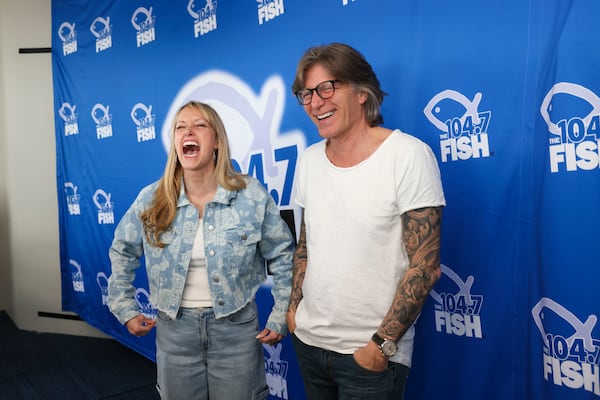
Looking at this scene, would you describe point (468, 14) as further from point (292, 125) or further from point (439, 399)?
point (439, 399)

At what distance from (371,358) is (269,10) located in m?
1.94

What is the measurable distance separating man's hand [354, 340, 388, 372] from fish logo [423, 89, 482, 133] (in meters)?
0.96

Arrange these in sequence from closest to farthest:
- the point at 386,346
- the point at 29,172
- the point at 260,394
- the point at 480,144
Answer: the point at 386,346, the point at 260,394, the point at 480,144, the point at 29,172

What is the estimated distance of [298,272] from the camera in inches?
61.4

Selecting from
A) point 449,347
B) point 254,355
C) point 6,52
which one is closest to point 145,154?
point 6,52

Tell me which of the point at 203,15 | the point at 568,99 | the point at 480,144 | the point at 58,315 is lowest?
the point at 58,315

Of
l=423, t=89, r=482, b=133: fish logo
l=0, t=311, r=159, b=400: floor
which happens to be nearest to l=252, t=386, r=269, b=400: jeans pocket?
l=423, t=89, r=482, b=133: fish logo

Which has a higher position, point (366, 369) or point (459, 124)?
point (459, 124)

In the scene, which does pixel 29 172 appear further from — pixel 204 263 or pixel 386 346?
pixel 386 346

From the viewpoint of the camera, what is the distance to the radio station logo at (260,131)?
8.23ft

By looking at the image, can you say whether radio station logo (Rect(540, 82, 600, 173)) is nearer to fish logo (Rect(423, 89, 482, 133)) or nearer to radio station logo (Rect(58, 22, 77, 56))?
fish logo (Rect(423, 89, 482, 133))

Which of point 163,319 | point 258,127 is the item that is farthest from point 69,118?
point 163,319

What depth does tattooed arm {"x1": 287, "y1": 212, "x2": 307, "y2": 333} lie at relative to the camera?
5.06 ft

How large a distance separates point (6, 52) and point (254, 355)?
397 centimetres
